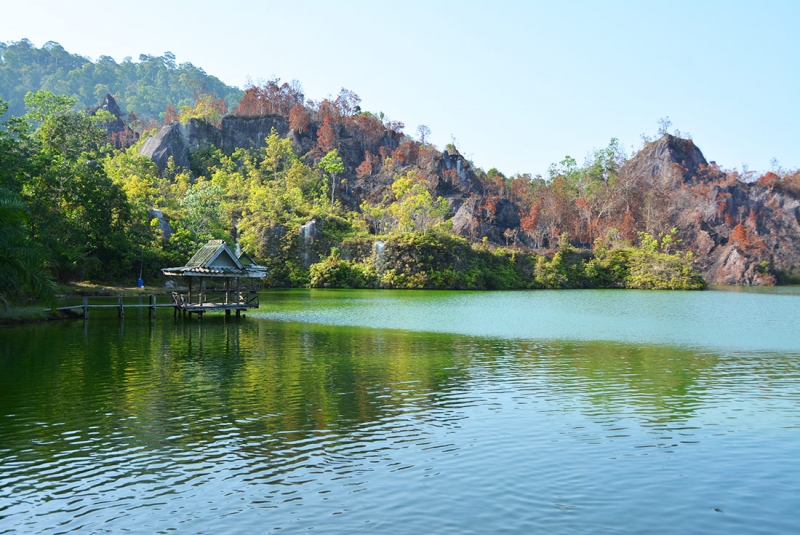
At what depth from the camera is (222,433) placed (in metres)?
11.6

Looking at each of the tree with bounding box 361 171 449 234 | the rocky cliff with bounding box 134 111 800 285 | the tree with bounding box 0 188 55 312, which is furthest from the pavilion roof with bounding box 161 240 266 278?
the rocky cliff with bounding box 134 111 800 285

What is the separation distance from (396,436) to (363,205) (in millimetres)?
65195

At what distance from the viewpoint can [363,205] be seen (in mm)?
75875

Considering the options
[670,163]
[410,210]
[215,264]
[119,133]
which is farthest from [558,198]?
[119,133]

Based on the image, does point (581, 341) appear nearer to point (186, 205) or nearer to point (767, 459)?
point (767, 459)

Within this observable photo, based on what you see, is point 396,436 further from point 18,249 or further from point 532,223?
point 532,223

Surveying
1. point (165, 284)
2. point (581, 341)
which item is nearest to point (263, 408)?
Result: point (581, 341)

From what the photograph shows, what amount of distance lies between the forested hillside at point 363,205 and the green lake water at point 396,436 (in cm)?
2358

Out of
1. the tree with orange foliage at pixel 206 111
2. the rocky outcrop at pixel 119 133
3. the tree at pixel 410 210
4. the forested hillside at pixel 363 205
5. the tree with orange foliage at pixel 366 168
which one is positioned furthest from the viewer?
the rocky outcrop at pixel 119 133

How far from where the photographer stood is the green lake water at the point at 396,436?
8156 millimetres

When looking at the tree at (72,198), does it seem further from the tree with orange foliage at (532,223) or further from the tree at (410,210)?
the tree with orange foliage at (532,223)

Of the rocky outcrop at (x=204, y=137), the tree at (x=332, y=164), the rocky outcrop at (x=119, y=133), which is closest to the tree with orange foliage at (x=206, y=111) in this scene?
the rocky outcrop at (x=204, y=137)

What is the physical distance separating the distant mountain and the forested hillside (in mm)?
53541

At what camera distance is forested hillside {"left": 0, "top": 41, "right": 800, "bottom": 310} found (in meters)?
46.8
